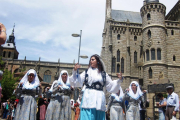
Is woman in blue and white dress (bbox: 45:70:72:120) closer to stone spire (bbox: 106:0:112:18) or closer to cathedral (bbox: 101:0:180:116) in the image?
cathedral (bbox: 101:0:180:116)

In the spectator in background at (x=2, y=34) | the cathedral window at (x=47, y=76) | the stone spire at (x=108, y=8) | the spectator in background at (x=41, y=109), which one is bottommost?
the spectator in background at (x=41, y=109)

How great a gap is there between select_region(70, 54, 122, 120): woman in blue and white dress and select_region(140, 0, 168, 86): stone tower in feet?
82.4

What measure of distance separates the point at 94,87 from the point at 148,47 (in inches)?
1104

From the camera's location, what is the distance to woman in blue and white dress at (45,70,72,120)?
5691 mm

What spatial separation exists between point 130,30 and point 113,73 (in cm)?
958

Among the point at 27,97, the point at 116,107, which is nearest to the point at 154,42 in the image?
the point at 116,107

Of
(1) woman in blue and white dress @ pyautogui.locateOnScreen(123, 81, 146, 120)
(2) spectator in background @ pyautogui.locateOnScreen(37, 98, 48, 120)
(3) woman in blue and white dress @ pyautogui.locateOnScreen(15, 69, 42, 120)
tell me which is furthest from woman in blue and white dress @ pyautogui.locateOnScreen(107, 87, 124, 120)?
(3) woman in blue and white dress @ pyautogui.locateOnScreen(15, 69, 42, 120)

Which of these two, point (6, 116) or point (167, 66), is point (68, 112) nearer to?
point (6, 116)

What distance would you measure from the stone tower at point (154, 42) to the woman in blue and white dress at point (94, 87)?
25125mm

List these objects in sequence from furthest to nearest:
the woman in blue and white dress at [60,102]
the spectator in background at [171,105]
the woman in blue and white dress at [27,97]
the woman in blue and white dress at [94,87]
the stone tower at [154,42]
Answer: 1. the stone tower at [154,42]
2. the spectator in background at [171,105]
3. the woman in blue and white dress at [60,102]
4. the woman in blue and white dress at [27,97]
5. the woman in blue and white dress at [94,87]

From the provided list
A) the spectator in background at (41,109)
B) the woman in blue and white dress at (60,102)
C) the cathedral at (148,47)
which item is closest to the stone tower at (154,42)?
the cathedral at (148,47)

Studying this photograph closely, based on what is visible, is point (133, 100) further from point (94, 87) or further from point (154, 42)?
point (154, 42)

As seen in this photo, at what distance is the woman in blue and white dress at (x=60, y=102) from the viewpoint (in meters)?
5.69

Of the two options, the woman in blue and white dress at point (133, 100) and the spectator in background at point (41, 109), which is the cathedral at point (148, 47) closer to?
the woman in blue and white dress at point (133, 100)
